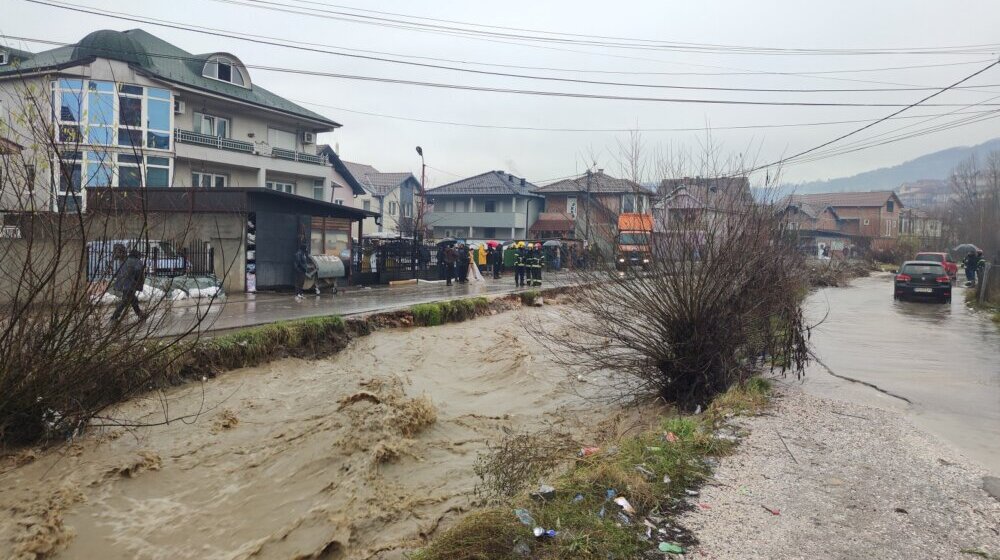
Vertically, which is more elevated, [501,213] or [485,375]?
[501,213]

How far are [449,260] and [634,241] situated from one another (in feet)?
61.8

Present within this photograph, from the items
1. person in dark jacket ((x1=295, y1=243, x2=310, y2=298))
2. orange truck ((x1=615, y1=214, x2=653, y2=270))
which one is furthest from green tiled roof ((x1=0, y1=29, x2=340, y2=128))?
orange truck ((x1=615, y1=214, x2=653, y2=270))

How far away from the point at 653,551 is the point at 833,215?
8093cm

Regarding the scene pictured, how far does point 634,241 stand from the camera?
8906mm

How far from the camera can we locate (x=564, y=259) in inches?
408

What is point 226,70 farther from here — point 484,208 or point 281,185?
point 484,208

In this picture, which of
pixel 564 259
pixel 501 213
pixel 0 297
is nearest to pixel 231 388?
pixel 0 297

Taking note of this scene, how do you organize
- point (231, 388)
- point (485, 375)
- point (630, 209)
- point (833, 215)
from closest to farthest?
point (630, 209)
point (231, 388)
point (485, 375)
point (833, 215)

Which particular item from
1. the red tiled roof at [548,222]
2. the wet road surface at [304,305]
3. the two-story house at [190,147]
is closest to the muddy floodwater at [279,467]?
the wet road surface at [304,305]

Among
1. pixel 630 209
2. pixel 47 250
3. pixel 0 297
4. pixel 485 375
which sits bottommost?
pixel 485 375

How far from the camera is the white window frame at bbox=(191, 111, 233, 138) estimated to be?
30.8m

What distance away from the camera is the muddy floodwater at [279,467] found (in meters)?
5.86

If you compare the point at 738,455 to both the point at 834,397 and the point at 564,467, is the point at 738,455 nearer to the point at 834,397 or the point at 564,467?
the point at 564,467

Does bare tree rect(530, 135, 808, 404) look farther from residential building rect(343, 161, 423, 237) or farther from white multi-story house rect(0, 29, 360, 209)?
residential building rect(343, 161, 423, 237)
